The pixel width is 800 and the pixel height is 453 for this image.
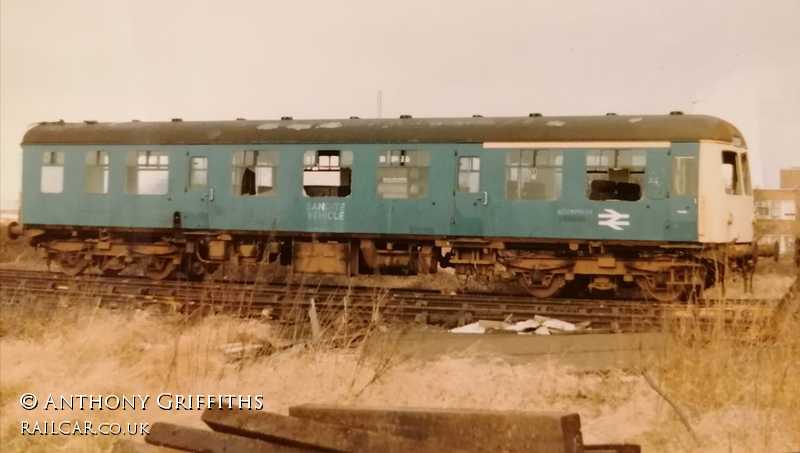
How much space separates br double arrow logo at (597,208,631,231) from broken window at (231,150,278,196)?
241 inches

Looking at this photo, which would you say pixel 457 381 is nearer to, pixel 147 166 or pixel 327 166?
pixel 327 166

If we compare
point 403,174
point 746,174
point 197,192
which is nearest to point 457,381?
point 403,174

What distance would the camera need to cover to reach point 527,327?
10273 millimetres

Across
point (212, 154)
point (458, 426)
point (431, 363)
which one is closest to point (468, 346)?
point (431, 363)

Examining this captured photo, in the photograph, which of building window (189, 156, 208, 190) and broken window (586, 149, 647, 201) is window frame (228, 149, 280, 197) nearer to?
building window (189, 156, 208, 190)

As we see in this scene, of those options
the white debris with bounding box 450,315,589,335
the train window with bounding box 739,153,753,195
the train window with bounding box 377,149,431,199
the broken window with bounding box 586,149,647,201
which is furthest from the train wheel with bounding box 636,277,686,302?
the train window with bounding box 377,149,431,199

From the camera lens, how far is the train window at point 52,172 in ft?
52.4

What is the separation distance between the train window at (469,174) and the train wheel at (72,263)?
8.31 metres

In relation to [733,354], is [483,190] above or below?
above

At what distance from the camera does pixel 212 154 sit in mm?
14750

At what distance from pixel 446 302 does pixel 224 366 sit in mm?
5596

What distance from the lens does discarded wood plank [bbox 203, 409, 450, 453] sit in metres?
3.45

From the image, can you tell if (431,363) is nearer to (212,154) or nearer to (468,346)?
(468,346)

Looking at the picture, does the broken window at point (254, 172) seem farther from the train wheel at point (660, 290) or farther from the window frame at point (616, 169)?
Result: the train wheel at point (660, 290)
